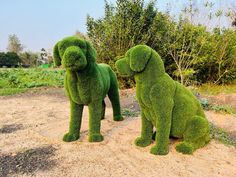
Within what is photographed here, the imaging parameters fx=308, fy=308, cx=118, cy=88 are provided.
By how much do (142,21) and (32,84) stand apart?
18.1 feet

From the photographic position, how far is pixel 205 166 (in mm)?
4477

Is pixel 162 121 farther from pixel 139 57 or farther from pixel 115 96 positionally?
pixel 115 96

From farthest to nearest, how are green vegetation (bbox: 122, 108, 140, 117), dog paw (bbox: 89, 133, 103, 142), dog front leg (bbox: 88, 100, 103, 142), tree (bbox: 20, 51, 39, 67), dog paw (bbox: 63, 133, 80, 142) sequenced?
tree (bbox: 20, 51, 39, 67), green vegetation (bbox: 122, 108, 140, 117), dog paw (bbox: 63, 133, 80, 142), dog paw (bbox: 89, 133, 103, 142), dog front leg (bbox: 88, 100, 103, 142)

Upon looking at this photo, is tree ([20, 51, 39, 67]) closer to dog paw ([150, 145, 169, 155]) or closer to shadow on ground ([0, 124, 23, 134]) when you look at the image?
shadow on ground ([0, 124, 23, 134])

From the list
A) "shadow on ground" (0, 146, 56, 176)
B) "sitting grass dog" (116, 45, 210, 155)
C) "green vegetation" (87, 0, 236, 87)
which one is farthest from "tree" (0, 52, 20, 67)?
"sitting grass dog" (116, 45, 210, 155)

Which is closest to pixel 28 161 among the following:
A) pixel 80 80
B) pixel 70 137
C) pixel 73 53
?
pixel 70 137

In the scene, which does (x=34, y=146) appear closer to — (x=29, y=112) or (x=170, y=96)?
(x=170, y=96)

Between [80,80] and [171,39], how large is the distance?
8568 millimetres

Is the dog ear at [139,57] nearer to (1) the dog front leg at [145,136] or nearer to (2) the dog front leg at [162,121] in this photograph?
(2) the dog front leg at [162,121]

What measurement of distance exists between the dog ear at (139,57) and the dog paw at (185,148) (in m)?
1.41

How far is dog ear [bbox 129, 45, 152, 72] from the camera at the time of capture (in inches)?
177

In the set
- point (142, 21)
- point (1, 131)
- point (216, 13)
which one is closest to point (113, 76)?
point (1, 131)

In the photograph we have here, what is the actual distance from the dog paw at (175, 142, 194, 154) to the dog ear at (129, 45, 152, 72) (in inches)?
55.5

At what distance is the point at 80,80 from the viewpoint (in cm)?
502
